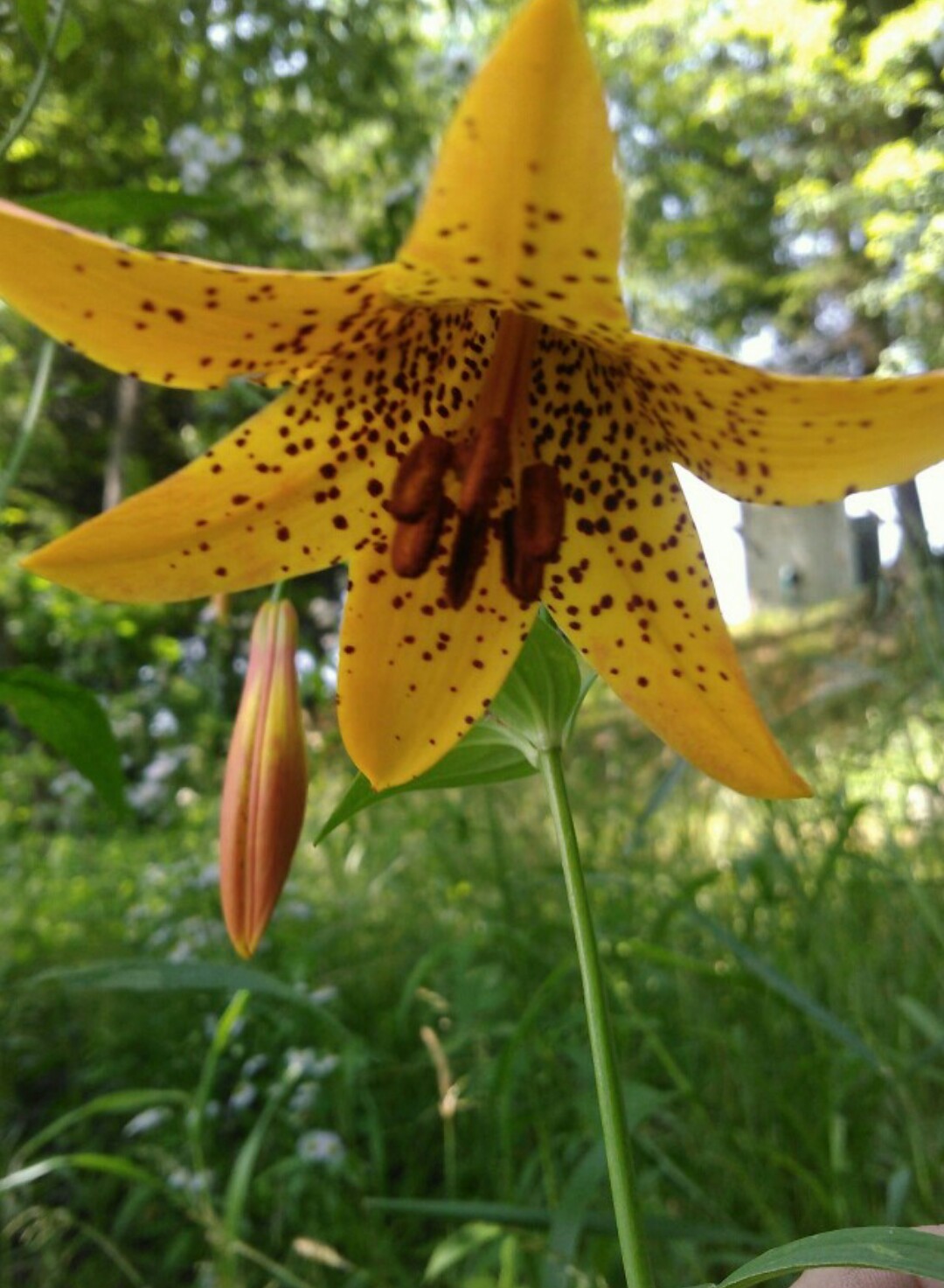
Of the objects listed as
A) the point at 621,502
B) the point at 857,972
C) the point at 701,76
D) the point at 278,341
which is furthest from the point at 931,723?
the point at 701,76

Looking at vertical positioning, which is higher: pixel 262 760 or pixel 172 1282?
pixel 262 760

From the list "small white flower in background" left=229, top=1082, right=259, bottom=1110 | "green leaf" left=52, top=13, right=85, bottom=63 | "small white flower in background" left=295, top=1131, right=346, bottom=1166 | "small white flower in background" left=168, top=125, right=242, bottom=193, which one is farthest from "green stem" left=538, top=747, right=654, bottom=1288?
"small white flower in background" left=168, top=125, right=242, bottom=193

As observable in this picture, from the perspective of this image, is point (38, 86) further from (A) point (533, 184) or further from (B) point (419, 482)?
(A) point (533, 184)

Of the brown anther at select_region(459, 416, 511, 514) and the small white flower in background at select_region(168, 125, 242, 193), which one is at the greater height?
the small white flower in background at select_region(168, 125, 242, 193)

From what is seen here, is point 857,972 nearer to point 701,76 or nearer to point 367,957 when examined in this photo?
point 367,957

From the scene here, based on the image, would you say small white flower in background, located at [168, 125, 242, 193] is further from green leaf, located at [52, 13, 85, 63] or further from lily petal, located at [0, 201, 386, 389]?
lily petal, located at [0, 201, 386, 389]

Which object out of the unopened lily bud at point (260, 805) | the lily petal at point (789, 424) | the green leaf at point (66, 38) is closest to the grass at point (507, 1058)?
the unopened lily bud at point (260, 805)
